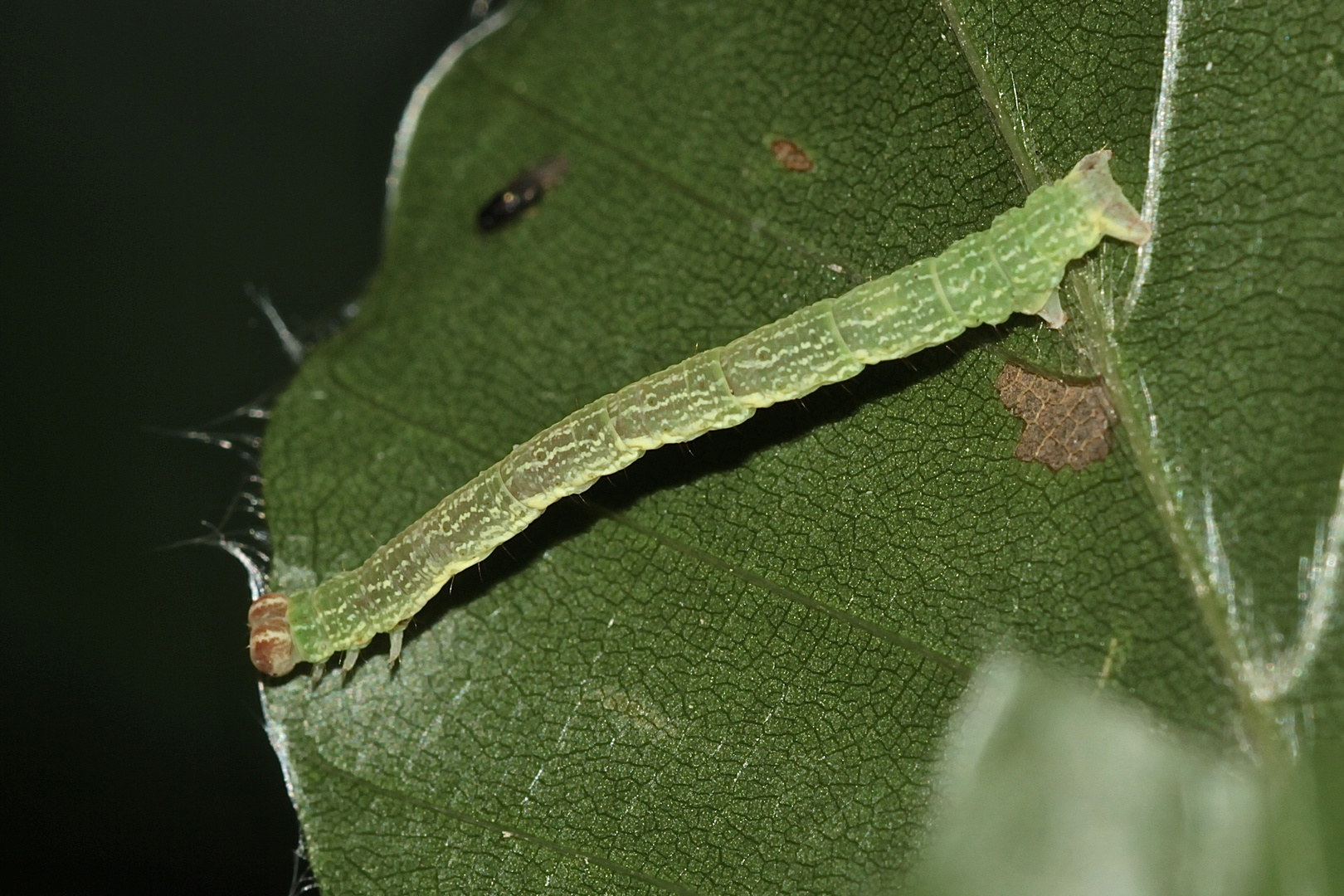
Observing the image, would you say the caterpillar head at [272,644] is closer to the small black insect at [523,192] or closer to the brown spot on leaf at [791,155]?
the small black insect at [523,192]

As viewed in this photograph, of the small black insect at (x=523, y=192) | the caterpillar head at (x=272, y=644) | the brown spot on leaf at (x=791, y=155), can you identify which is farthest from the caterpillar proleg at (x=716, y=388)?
the small black insect at (x=523, y=192)

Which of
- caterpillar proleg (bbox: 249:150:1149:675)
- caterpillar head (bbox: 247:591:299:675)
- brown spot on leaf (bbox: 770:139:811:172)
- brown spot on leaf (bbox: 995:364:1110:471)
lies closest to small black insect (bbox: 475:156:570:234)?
brown spot on leaf (bbox: 770:139:811:172)

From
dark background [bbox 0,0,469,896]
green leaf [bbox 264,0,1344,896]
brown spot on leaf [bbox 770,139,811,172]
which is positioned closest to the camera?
green leaf [bbox 264,0,1344,896]

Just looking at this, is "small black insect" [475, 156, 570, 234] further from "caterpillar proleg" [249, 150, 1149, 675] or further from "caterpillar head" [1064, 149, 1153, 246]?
"caterpillar head" [1064, 149, 1153, 246]

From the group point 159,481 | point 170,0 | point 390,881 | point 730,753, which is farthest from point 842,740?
point 170,0

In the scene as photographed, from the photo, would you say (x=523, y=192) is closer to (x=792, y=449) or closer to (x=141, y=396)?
(x=792, y=449)

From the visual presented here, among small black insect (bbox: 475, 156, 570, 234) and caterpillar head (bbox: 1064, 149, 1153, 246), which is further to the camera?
small black insect (bbox: 475, 156, 570, 234)

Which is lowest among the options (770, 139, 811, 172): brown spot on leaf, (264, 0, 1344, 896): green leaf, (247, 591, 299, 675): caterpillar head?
(247, 591, 299, 675): caterpillar head
